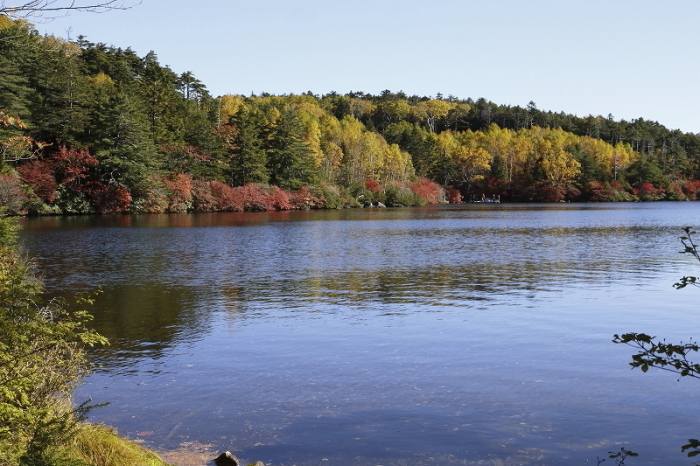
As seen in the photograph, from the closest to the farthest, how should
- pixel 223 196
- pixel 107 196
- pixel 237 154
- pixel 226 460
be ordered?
pixel 226 460 → pixel 107 196 → pixel 223 196 → pixel 237 154

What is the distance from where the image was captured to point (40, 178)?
55.9 meters

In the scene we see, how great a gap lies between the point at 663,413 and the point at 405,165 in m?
98.4

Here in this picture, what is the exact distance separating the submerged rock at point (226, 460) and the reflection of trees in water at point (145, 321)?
483 centimetres

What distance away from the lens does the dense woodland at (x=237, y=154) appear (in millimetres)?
57938

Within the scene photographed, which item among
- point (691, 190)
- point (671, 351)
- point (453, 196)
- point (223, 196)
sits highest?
point (691, 190)

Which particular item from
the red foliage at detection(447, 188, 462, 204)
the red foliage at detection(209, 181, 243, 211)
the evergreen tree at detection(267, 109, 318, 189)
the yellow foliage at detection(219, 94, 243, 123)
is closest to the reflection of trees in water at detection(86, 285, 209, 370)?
the red foliage at detection(209, 181, 243, 211)

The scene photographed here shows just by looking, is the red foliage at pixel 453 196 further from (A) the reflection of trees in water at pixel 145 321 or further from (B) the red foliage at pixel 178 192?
(A) the reflection of trees in water at pixel 145 321

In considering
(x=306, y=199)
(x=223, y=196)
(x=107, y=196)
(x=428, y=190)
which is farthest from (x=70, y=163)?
(x=428, y=190)

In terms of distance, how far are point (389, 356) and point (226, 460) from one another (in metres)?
5.40

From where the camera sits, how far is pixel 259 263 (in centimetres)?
2727

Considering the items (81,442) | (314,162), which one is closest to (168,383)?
(81,442)

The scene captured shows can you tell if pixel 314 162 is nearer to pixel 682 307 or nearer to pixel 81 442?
pixel 682 307

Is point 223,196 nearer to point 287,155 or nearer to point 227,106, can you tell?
point 287,155

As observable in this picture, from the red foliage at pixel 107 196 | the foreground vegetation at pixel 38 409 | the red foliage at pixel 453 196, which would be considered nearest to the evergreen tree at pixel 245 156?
the red foliage at pixel 107 196
